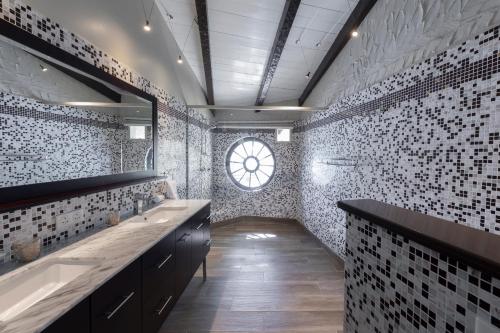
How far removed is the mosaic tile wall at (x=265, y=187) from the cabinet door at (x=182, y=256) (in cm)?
356

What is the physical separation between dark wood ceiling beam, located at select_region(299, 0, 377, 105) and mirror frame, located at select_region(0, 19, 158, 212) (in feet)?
8.74

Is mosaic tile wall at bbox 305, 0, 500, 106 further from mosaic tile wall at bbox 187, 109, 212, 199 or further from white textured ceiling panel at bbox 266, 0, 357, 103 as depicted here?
mosaic tile wall at bbox 187, 109, 212, 199

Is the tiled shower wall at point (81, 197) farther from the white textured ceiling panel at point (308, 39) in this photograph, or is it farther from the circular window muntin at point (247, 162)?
the circular window muntin at point (247, 162)

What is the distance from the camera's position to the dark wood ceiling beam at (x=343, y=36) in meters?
2.84

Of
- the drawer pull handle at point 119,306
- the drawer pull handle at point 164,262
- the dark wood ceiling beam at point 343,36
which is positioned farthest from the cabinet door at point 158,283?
the dark wood ceiling beam at point 343,36

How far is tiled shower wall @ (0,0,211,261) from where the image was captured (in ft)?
4.32

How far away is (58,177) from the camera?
1600 millimetres

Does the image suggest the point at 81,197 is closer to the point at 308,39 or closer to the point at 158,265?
the point at 158,265

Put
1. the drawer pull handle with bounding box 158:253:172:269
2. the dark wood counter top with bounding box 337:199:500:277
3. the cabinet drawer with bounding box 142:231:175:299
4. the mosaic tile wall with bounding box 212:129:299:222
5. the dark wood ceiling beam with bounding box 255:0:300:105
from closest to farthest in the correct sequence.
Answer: the dark wood counter top with bounding box 337:199:500:277 → the cabinet drawer with bounding box 142:231:175:299 → the drawer pull handle with bounding box 158:253:172:269 → the dark wood ceiling beam with bounding box 255:0:300:105 → the mosaic tile wall with bounding box 212:129:299:222

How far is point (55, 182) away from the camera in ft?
5.14

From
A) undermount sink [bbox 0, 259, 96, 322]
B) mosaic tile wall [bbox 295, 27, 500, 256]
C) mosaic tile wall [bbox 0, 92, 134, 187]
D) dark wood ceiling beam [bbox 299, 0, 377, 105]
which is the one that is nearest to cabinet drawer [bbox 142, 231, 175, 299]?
undermount sink [bbox 0, 259, 96, 322]

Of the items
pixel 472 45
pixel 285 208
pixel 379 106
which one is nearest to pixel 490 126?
pixel 472 45

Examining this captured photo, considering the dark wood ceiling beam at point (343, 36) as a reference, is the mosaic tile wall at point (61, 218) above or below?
below

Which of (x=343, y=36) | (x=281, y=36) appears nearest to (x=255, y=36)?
(x=281, y=36)
